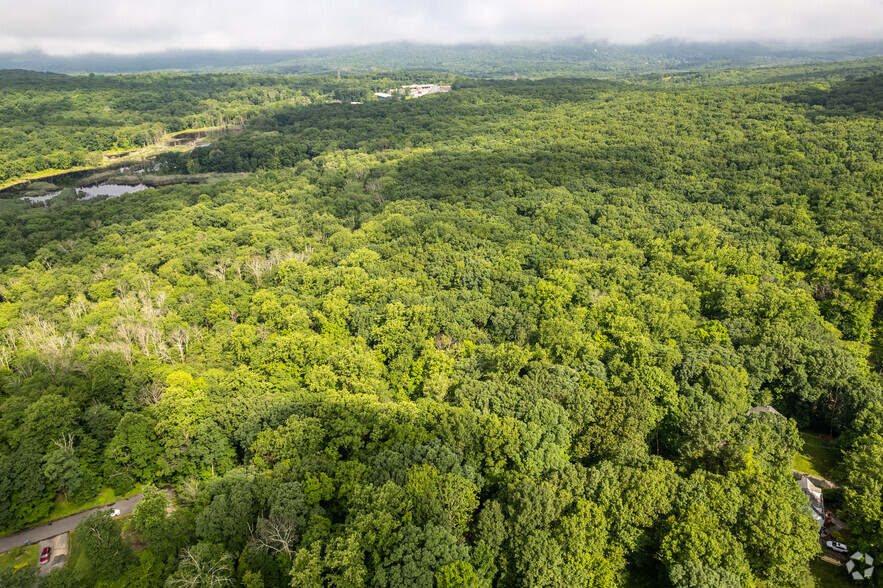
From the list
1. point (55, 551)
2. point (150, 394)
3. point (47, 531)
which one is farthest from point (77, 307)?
point (55, 551)

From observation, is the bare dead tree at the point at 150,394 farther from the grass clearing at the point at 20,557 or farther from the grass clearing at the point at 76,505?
the grass clearing at the point at 20,557

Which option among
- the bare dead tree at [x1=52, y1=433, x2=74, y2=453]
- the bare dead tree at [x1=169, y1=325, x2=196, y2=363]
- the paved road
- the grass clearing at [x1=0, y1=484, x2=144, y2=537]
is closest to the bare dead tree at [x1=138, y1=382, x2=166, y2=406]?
the bare dead tree at [x1=169, y1=325, x2=196, y2=363]

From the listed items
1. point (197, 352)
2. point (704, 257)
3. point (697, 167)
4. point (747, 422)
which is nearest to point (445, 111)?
point (697, 167)

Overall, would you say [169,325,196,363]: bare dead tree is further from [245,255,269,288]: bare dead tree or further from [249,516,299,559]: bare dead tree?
[249,516,299,559]: bare dead tree

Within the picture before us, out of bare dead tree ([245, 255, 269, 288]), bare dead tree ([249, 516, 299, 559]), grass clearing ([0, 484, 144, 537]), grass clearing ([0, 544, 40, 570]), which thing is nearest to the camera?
bare dead tree ([249, 516, 299, 559])

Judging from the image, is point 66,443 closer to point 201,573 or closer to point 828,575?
point 201,573

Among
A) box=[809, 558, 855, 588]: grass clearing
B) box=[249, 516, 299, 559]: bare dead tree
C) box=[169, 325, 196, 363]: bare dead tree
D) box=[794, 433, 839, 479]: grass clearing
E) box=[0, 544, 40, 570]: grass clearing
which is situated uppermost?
box=[169, 325, 196, 363]: bare dead tree
